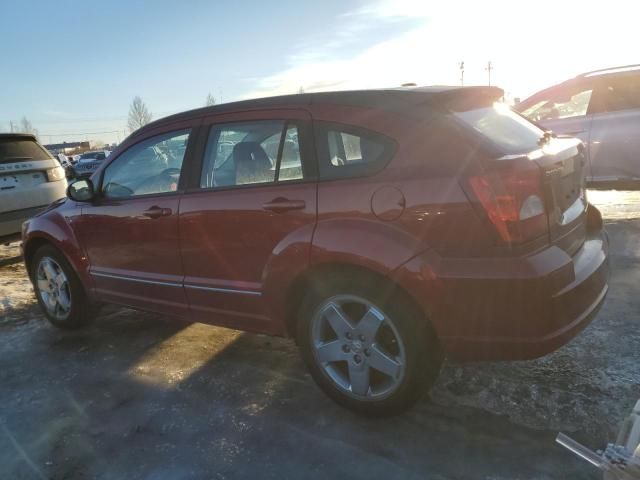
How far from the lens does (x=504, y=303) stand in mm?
2287

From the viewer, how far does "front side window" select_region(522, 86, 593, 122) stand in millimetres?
6684

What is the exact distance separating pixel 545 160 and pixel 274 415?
Result: 1.95m

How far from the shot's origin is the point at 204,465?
2531mm

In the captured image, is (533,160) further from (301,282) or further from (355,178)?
(301,282)

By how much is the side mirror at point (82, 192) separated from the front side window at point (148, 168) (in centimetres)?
10

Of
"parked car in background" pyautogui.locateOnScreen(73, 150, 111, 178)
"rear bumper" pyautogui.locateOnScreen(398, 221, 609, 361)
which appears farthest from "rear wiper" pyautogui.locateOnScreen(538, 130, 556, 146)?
"parked car in background" pyautogui.locateOnScreen(73, 150, 111, 178)

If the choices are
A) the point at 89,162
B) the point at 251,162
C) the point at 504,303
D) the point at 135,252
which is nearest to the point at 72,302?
the point at 135,252

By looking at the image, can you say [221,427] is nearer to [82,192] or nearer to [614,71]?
[82,192]

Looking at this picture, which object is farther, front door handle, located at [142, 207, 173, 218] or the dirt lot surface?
front door handle, located at [142, 207, 173, 218]

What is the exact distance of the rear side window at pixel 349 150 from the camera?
257 cm

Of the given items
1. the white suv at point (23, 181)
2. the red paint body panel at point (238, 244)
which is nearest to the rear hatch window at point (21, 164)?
the white suv at point (23, 181)

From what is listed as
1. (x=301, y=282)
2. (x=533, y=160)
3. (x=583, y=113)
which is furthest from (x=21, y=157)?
(x=583, y=113)

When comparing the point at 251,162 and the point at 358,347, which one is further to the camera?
the point at 251,162

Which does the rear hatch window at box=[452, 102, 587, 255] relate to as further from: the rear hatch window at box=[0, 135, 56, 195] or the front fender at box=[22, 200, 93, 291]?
the rear hatch window at box=[0, 135, 56, 195]
